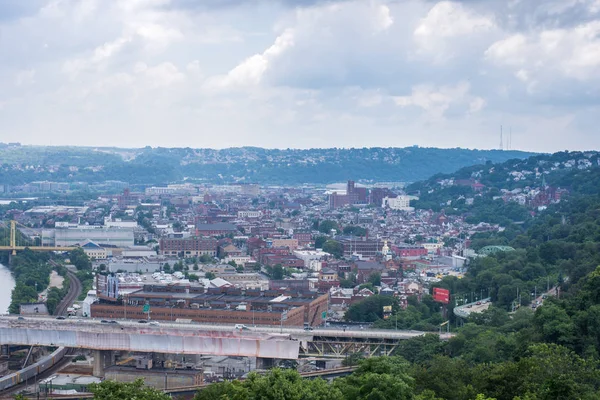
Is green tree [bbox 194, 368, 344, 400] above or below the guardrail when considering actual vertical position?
above

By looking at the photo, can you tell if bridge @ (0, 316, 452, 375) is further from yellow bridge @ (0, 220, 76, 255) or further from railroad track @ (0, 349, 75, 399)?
yellow bridge @ (0, 220, 76, 255)

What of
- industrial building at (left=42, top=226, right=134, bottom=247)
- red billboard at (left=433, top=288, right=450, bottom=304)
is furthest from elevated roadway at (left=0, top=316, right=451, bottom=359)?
industrial building at (left=42, top=226, right=134, bottom=247)

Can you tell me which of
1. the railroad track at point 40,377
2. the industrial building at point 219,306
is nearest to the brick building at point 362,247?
the industrial building at point 219,306

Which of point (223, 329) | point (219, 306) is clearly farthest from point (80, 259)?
point (223, 329)

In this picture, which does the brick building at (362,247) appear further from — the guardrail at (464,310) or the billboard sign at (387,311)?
the billboard sign at (387,311)

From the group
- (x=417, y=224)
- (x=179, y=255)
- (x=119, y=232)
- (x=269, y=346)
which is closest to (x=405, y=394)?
(x=269, y=346)
